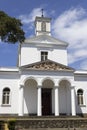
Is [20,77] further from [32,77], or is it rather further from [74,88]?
[74,88]

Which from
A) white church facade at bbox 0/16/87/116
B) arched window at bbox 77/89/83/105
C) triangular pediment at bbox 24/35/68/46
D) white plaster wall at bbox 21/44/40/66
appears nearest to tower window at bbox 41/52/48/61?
white church facade at bbox 0/16/87/116

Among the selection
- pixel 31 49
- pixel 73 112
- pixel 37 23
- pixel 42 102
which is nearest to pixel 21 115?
pixel 42 102

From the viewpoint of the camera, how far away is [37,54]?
32188mm

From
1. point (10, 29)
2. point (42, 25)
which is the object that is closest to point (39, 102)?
point (10, 29)

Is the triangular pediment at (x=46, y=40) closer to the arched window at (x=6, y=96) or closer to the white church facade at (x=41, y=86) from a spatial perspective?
the white church facade at (x=41, y=86)

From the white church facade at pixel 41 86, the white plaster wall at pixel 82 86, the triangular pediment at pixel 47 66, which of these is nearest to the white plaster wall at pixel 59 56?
the white church facade at pixel 41 86

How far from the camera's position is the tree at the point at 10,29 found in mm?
21438

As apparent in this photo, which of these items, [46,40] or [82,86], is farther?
[46,40]

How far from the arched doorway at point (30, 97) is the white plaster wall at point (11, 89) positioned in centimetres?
106

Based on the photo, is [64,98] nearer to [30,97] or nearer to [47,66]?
[30,97]

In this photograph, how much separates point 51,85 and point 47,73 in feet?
6.85

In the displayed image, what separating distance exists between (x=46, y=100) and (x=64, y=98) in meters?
2.14

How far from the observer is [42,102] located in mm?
29875

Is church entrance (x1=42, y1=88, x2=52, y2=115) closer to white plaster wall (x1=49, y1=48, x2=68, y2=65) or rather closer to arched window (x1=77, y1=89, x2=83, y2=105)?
arched window (x1=77, y1=89, x2=83, y2=105)
